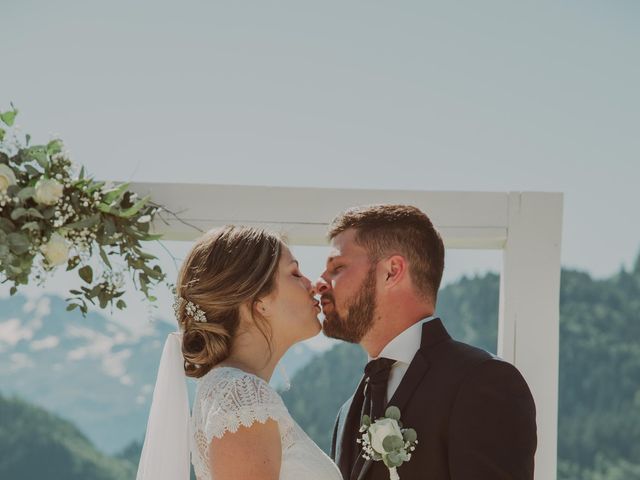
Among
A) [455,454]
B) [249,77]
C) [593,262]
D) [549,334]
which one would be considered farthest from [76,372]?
[455,454]

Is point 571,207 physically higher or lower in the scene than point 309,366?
higher

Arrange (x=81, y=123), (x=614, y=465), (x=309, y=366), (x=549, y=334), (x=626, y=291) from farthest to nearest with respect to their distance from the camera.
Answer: (x=626, y=291)
(x=614, y=465)
(x=81, y=123)
(x=309, y=366)
(x=549, y=334)

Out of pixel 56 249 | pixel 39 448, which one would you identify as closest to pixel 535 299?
pixel 56 249

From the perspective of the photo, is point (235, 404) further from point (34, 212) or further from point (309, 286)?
point (34, 212)

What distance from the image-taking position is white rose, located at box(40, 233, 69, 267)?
4172 millimetres

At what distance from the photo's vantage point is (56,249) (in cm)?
417

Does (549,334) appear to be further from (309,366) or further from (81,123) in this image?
(81,123)

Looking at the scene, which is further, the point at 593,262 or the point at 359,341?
the point at 593,262

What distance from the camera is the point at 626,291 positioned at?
39.4 ft

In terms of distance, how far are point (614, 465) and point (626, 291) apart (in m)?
2.80

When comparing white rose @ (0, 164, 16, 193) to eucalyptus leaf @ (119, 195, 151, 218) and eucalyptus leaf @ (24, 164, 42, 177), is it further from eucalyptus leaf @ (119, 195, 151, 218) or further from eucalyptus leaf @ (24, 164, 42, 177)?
eucalyptus leaf @ (119, 195, 151, 218)

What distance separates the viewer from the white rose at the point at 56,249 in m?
4.17

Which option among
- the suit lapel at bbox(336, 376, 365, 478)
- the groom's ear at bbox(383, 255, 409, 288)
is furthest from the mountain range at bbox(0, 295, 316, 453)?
the groom's ear at bbox(383, 255, 409, 288)

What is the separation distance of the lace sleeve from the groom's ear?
641mm
